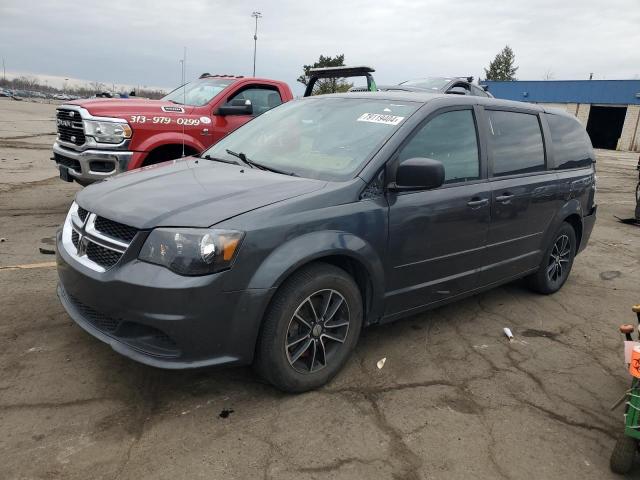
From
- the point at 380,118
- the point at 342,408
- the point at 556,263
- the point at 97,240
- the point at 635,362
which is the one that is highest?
the point at 380,118

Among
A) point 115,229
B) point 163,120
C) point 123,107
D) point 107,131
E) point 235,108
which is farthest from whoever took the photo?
point 235,108

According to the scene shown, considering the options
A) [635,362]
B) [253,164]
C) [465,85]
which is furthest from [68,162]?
[465,85]

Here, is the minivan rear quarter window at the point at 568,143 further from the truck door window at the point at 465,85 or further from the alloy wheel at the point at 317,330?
the truck door window at the point at 465,85

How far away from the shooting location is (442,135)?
372 cm

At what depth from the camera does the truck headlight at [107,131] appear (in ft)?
20.6

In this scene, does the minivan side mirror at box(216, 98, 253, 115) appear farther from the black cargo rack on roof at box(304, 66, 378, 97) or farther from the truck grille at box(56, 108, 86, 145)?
the truck grille at box(56, 108, 86, 145)

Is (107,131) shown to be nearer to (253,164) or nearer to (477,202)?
(253,164)

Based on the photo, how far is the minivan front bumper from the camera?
2.57 meters

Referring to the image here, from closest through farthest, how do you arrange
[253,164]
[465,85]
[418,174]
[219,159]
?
[418,174] < [253,164] < [219,159] < [465,85]

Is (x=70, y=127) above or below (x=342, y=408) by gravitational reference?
above

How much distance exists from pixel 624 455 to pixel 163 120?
5885 mm

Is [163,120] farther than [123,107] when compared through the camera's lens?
Yes

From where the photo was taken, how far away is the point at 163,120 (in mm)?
6578

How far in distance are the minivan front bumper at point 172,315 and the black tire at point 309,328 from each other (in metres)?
0.12
